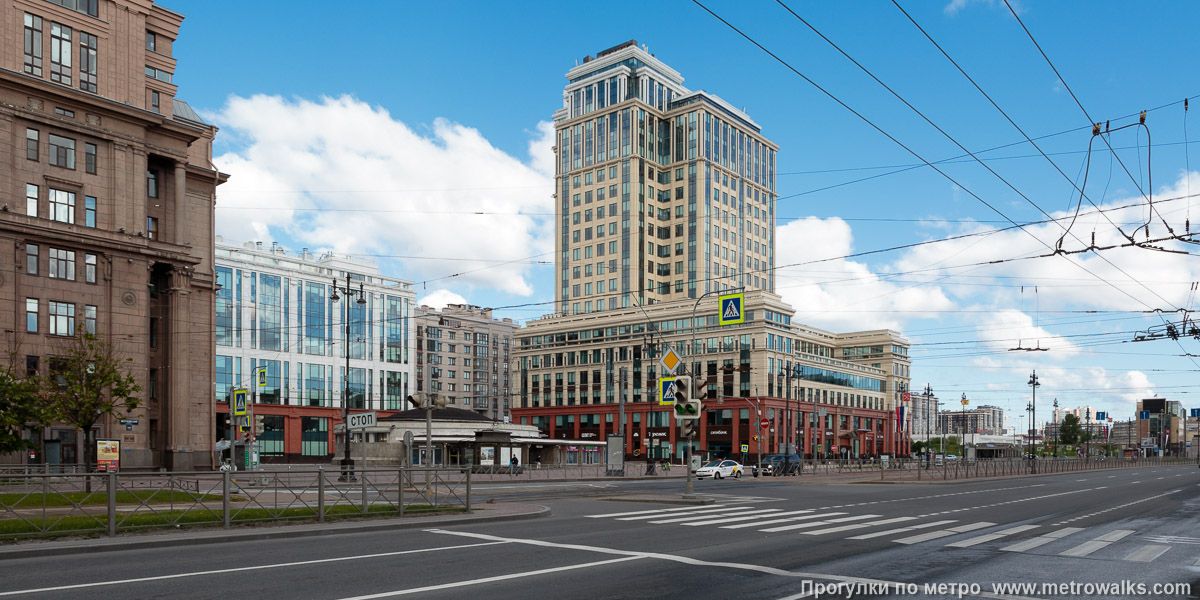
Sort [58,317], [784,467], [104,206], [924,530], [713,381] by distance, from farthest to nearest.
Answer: [713,381]
[784,467]
[104,206]
[58,317]
[924,530]

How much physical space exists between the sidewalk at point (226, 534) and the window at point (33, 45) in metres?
40.4

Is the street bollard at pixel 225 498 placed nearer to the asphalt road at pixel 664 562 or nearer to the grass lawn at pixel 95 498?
the grass lawn at pixel 95 498

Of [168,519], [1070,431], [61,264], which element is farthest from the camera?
[1070,431]

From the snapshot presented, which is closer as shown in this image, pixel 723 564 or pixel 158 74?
pixel 723 564

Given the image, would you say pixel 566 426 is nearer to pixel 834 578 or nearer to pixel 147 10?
pixel 147 10

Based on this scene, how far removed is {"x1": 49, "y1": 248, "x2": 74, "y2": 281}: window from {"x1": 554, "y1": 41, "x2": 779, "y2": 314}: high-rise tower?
79164 millimetres

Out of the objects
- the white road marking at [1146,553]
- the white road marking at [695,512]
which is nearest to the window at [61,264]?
the white road marking at [695,512]

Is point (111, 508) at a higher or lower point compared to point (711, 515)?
higher

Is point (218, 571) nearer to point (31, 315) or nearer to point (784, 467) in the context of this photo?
point (31, 315)

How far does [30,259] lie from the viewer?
1859 inches

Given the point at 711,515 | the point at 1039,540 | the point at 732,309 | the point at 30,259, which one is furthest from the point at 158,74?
the point at 1039,540

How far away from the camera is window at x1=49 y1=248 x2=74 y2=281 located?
4797 cm

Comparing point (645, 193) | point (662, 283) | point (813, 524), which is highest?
point (645, 193)

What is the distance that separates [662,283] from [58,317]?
294ft
